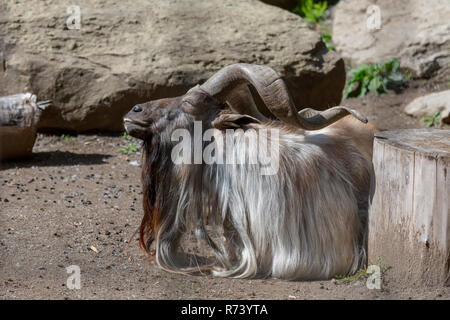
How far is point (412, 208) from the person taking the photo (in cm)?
439

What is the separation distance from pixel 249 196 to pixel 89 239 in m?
1.38

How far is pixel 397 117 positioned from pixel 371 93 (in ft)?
2.63

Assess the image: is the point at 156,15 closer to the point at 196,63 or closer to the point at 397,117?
the point at 196,63

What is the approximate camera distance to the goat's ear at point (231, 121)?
4.80 meters

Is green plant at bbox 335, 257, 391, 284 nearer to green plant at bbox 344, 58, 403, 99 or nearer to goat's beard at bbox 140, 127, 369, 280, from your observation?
goat's beard at bbox 140, 127, 369, 280

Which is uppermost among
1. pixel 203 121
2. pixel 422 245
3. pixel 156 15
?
pixel 156 15

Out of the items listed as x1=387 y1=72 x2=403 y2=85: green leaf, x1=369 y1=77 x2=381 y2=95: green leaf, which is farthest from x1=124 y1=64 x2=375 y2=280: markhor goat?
x1=387 y1=72 x2=403 y2=85: green leaf

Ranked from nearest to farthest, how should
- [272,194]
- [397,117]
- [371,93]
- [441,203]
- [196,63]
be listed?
[441,203]
[272,194]
[196,63]
[397,117]
[371,93]

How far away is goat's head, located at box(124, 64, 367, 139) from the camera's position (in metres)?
4.70

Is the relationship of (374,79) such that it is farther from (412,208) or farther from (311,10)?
(412,208)

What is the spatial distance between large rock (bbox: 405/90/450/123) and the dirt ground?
3.38 m

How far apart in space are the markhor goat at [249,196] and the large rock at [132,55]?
2.88 m
